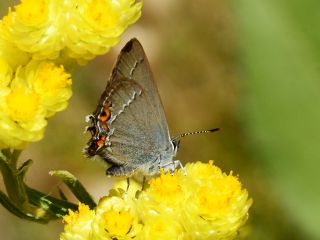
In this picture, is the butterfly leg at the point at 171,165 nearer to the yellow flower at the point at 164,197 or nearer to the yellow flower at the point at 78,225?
the yellow flower at the point at 164,197

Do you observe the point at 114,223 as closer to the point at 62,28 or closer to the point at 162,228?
the point at 162,228

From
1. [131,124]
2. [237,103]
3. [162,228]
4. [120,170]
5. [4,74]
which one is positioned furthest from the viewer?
[237,103]

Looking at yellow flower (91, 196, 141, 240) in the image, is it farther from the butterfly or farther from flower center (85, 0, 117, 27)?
flower center (85, 0, 117, 27)

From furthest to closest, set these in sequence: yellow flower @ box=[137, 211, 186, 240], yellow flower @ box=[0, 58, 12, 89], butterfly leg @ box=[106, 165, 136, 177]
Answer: butterfly leg @ box=[106, 165, 136, 177], yellow flower @ box=[0, 58, 12, 89], yellow flower @ box=[137, 211, 186, 240]

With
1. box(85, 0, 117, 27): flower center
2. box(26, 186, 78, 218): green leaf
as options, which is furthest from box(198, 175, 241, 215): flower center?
box(85, 0, 117, 27): flower center

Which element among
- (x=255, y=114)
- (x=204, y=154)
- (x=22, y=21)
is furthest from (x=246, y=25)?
(x=204, y=154)

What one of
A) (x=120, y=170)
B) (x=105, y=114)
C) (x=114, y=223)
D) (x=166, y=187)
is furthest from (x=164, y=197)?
(x=105, y=114)

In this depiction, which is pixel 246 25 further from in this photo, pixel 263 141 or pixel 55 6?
pixel 55 6

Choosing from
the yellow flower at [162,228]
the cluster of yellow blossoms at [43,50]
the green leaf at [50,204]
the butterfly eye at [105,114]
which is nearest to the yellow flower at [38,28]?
the cluster of yellow blossoms at [43,50]
